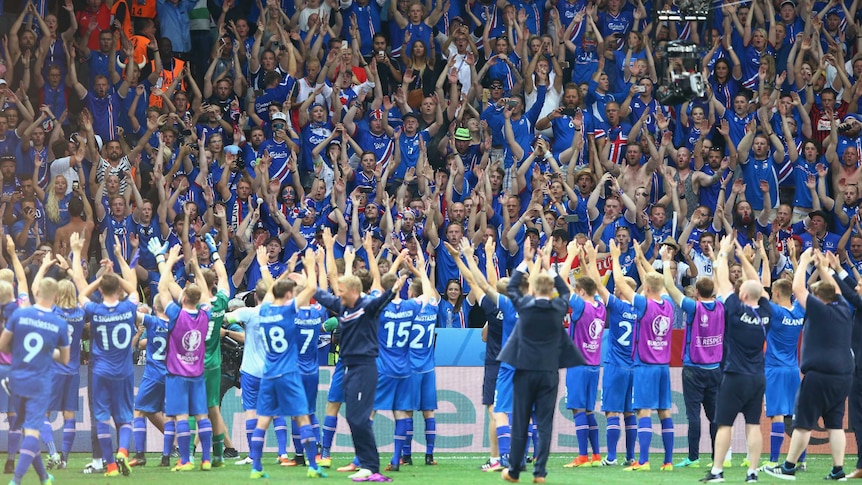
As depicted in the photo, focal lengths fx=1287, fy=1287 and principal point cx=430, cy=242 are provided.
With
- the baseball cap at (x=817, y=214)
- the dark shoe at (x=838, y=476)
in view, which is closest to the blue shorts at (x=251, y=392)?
the dark shoe at (x=838, y=476)

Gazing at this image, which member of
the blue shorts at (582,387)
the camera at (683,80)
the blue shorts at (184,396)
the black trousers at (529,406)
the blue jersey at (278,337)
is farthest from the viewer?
the camera at (683,80)

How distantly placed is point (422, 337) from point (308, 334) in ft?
5.44

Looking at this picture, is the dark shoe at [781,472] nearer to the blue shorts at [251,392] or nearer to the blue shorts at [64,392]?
the blue shorts at [251,392]

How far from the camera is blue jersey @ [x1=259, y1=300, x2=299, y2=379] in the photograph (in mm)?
15500

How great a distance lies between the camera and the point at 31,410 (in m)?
13.9

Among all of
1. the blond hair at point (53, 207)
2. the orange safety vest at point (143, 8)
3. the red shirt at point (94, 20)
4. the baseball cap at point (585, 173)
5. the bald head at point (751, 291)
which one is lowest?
the bald head at point (751, 291)

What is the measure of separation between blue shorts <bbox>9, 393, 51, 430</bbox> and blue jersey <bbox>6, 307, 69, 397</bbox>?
0.07 metres

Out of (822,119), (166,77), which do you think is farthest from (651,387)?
(166,77)

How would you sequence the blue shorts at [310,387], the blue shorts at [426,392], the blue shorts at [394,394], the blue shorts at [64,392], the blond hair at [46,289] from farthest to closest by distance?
1. the blue shorts at [426,392]
2. the blue shorts at [394,394]
3. the blue shorts at [310,387]
4. the blue shorts at [64,392]
5. the blond hair at [46,289]

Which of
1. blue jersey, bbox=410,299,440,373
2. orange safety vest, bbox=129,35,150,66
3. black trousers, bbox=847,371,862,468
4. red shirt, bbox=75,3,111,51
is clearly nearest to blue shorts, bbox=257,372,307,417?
blue jersey, bbox=410,299,440,373

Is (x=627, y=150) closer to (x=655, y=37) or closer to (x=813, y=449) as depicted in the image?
(x=655, y=37)

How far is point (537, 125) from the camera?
83.5 feet

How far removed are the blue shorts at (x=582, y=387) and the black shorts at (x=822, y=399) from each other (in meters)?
2.92

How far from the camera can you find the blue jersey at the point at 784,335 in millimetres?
17375
